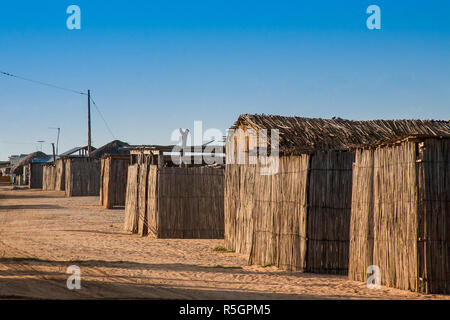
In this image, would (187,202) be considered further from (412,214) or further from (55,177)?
(55,177)

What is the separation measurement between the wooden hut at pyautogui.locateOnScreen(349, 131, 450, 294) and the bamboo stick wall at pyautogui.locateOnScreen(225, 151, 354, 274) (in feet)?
3.98

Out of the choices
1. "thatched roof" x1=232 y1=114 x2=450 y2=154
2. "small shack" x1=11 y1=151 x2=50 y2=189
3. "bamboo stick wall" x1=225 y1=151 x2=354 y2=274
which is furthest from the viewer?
"small shack" x1=11 y1=151 x2=50 y2=189

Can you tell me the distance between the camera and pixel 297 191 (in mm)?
9633

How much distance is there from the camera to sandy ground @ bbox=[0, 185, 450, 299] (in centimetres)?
737

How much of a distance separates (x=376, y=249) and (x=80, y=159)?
28.8 m

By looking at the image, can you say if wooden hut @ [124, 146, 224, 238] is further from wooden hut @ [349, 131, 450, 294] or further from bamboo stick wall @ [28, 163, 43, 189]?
bamboo stick wall @ [28, 163, 43, 189]

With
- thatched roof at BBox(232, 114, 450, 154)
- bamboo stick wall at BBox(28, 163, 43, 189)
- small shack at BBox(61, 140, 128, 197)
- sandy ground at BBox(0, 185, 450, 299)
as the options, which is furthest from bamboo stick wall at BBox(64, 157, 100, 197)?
thatched roof at BBox(232, 114, 450, 154)

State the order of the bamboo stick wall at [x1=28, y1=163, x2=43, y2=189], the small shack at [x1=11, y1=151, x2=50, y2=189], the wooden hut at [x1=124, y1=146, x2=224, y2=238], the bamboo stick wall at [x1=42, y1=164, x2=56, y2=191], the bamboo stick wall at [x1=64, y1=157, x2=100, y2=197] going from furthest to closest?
the small shack at [x1=11, y1=151, x2=50, y2=189], the bamboo stick wall at [x1=28, y1=163, x2=43, y2=189], the bamboo stick wall at [x1=42, y1=164, x2=56, y2=191], the bamboo stick wall at [x1=64, y1=157, x2=100, y2=197], the wooden hut at [x1=124, y1=146, x2=224, y2=238]

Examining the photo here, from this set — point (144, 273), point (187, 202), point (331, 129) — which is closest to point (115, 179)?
point (187, 202)

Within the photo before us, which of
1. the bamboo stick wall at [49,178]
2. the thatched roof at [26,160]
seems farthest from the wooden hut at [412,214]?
the thatched roof at [26,160]

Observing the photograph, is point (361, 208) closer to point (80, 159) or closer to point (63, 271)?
point (63, 271)

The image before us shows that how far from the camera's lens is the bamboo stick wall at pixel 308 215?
933cm

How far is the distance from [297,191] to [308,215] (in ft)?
1.60
